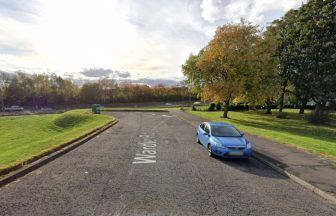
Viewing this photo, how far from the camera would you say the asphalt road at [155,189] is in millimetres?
6492

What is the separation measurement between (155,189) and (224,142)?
16.3 ft

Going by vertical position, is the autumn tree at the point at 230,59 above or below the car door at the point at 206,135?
above

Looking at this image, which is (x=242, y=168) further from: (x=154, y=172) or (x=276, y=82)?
(x=276, y=82)

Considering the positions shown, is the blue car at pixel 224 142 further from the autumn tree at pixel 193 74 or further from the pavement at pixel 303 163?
the autumn tree at pixel 193 74

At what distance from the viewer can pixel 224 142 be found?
38.7 ft

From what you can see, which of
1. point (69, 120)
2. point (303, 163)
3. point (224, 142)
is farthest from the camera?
point (69, 120)

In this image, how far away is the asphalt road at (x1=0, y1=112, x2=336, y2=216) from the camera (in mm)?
6492

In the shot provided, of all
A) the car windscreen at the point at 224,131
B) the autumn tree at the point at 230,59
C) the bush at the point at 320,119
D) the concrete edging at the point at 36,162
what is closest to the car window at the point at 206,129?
the car windscreen at the point at 224,131

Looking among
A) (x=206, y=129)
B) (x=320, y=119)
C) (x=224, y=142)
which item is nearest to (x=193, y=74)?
(x=320, y=119)

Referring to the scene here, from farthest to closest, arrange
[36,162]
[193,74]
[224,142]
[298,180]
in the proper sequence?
[193,74], [224,142], [36,162], [298,180]

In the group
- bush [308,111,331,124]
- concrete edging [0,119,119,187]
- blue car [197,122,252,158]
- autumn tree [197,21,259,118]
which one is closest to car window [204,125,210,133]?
blue car [197,122,252,158]

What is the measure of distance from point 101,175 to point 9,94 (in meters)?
95.6

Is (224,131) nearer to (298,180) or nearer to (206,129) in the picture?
(206,129)

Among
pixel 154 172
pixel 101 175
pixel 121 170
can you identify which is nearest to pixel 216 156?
pixel 154 172
